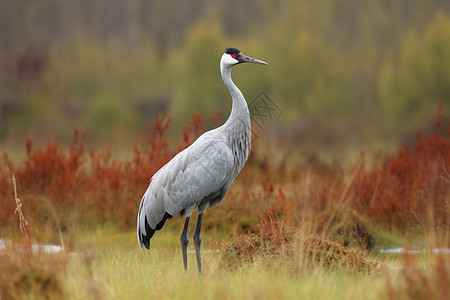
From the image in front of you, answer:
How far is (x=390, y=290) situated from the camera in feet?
11.9

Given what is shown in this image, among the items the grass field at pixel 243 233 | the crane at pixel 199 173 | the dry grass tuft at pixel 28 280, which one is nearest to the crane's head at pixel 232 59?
the crane at pixel 199 173

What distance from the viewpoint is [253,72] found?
104 feet

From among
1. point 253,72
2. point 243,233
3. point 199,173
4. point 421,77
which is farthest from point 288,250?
point 253,72

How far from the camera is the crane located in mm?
5543

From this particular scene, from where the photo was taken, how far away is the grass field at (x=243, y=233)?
4.07 meters

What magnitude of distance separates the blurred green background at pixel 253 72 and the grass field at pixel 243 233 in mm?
8028

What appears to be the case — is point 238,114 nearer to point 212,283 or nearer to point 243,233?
point 212,283

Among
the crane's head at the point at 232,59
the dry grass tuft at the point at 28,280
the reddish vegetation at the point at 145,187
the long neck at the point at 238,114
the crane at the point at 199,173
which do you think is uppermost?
the crane's head at the point at 232,59

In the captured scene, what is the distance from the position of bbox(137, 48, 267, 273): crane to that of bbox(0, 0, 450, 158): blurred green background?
37.2 ft

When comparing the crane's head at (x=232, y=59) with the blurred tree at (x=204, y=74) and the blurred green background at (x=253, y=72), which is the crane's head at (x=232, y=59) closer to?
the blurred green background at (x=253, y=72)

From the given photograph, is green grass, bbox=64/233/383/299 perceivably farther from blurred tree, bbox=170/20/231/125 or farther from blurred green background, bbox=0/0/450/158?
blurred tree, bbox=170/20/231/125

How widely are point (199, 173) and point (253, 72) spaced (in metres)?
26.4

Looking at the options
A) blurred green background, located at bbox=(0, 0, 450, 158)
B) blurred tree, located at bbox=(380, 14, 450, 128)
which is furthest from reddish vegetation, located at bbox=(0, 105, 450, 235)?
blurred tree, located at bbox=(380, 14, 450, 128)

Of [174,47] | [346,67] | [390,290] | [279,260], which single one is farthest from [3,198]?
[174,47]
